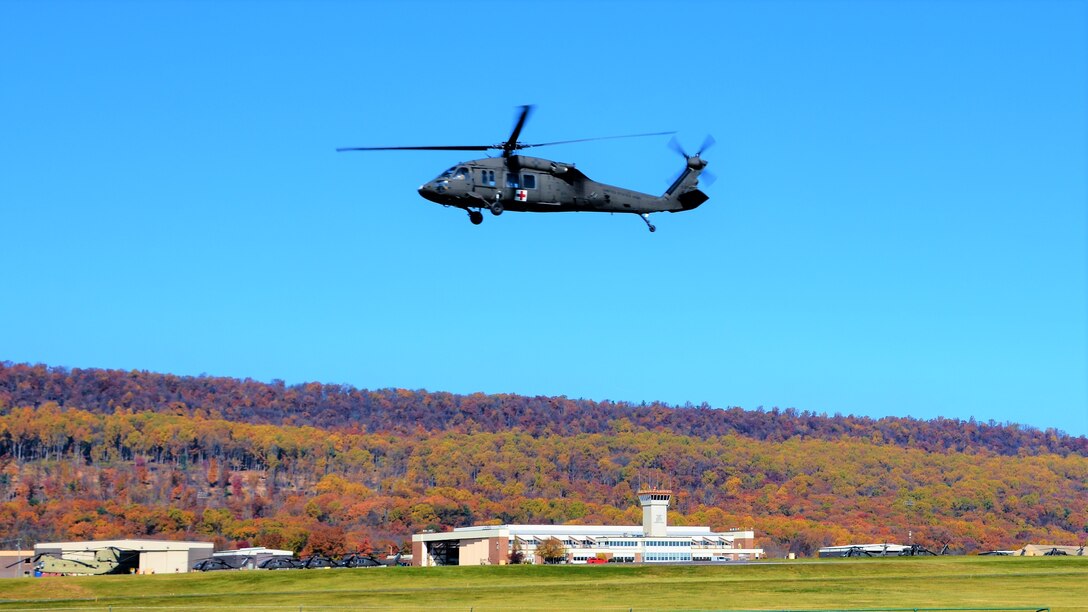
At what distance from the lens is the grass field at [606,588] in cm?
8369

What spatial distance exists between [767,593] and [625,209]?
30.3 m

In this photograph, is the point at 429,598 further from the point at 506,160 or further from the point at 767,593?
the point at 506,160

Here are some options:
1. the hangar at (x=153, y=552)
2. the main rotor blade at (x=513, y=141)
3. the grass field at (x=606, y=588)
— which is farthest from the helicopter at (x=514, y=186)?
the hangar at (x=153, y=552)

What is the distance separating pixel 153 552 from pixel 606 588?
75.9 m

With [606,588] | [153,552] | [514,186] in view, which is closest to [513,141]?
[514,186]

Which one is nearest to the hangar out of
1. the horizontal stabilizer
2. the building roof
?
the building roof

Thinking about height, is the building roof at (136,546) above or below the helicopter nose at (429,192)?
below

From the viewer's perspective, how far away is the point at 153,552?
152625mm

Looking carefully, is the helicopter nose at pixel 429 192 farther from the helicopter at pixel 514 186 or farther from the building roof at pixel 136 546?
the building roof at pixel 136 546

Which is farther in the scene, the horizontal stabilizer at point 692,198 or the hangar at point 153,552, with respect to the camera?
the hangar at point 153,552

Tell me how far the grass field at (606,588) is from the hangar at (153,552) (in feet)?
126

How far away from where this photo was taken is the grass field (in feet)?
275

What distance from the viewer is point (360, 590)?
312 ft

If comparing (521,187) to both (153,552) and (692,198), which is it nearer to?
(692,198)
